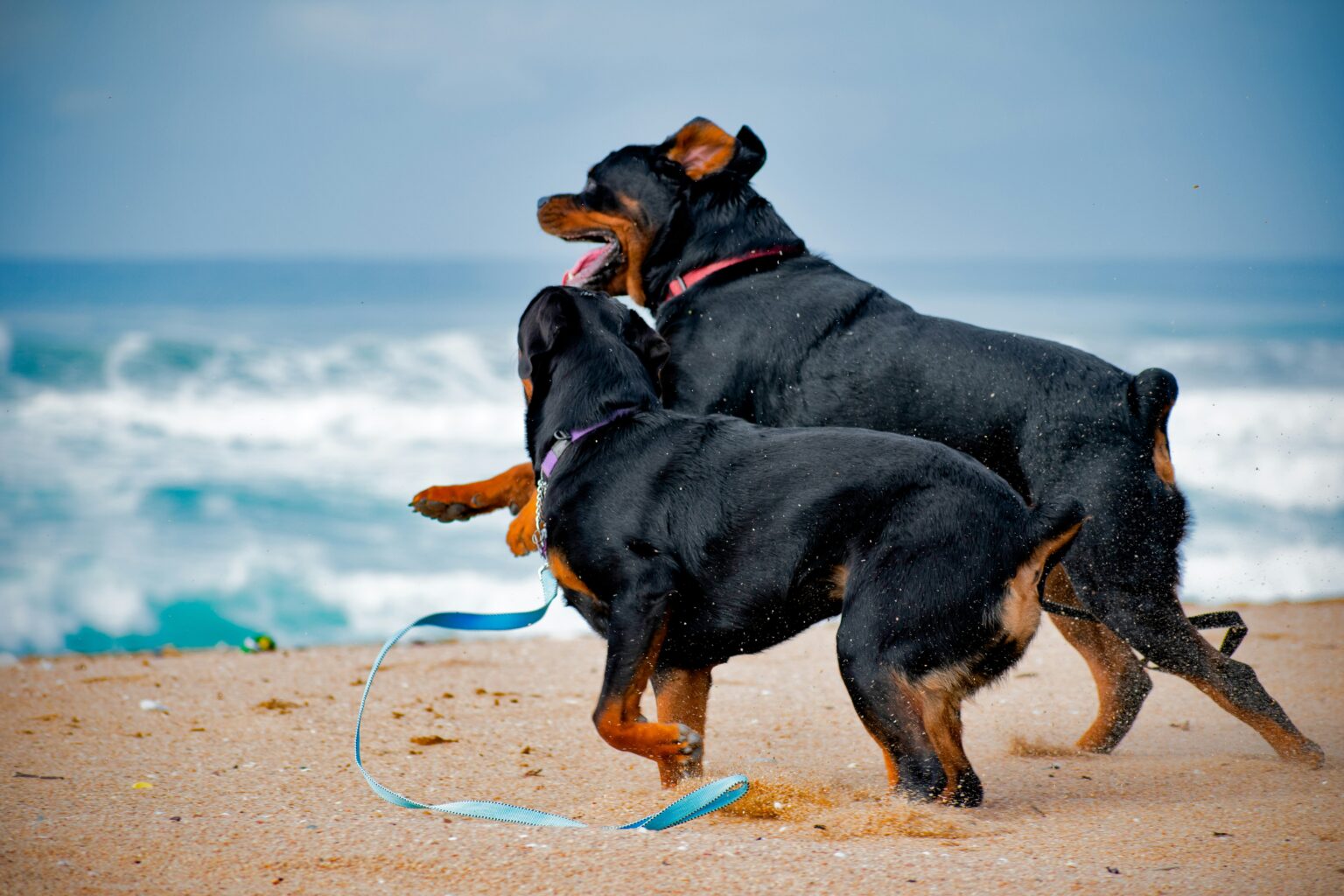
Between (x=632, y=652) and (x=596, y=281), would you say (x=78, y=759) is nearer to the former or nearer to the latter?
(x=632, y=652)

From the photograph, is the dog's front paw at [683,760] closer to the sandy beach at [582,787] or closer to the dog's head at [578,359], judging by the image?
the sandy beach at [582,787]

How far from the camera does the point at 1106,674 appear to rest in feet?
18.0

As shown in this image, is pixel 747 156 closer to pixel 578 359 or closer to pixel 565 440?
pixel 578 359

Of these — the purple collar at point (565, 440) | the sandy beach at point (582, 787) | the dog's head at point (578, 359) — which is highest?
the dog's head at point (578, 359)

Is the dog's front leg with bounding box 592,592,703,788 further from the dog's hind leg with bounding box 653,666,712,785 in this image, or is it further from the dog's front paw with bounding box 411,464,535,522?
the dog's front paw with bounding box 411,464,535,522

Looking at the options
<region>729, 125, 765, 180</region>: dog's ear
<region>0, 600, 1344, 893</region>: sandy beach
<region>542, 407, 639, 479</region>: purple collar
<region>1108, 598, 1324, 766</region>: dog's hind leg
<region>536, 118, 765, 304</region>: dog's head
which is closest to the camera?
<region>0, 600, 1344, 893</region>: sandy beach

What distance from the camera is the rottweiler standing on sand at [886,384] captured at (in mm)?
4598

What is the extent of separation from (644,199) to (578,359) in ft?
4.30

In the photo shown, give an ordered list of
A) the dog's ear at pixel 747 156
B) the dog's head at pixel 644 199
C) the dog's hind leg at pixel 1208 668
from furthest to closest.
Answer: the dog's ear at pixel 747 156 → the dog's head at pixel 644 199 → the dog's hind leg at pixel 1208 668

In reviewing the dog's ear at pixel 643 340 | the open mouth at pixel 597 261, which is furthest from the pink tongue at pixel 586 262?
the dog's ear at pixel 643 340

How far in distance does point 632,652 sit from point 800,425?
137 cm

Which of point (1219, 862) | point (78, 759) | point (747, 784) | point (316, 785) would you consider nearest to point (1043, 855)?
point (1219, 862)

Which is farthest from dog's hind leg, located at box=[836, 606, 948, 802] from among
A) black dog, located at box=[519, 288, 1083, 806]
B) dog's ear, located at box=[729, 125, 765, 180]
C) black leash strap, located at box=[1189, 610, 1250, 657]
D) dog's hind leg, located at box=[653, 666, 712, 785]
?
dog's ear, located at box=[729, 125, 765, 180]

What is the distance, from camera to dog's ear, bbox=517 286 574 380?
442 centimetres
